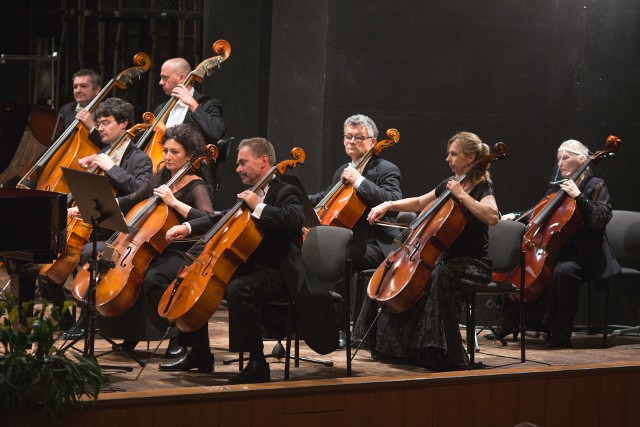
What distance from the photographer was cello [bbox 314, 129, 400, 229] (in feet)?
17.5

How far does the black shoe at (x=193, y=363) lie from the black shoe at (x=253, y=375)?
323 mm

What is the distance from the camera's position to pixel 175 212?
4848 mm

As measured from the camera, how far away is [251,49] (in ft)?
22.4

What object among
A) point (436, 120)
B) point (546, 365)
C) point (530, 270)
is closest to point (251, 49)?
point (436, 120)

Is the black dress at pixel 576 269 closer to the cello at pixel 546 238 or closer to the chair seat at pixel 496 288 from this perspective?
the cello at pixel 546 238

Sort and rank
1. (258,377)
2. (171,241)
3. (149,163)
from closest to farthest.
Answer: (258,377), (171,241), (149,163)

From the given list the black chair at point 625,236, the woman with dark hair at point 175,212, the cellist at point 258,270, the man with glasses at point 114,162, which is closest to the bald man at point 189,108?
the man with glasses at point 114,162

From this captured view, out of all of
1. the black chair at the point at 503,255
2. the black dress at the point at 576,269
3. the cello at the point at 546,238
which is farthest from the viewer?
the black dress at the point at 576,269

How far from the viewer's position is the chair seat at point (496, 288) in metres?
4.98

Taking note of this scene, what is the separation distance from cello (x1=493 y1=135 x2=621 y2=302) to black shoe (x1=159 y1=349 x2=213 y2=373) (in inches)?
72.0

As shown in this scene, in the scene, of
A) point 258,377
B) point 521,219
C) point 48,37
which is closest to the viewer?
point 258,377

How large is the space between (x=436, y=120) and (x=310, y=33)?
1000 mm

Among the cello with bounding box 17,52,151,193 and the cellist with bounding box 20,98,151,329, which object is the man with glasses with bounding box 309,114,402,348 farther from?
the cello with bounding box 17,52,151,193

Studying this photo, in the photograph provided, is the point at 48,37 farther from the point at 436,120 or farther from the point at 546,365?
the point at 546,365
